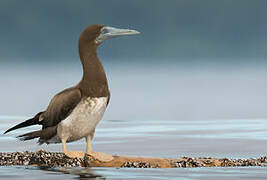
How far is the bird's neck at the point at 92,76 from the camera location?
19562 millimetres

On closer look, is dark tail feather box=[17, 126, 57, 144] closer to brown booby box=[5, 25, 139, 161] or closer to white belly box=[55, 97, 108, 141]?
brown booby box=[5, 25, 139, 161]

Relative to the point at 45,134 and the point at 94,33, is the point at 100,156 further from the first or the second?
the point at 94,33

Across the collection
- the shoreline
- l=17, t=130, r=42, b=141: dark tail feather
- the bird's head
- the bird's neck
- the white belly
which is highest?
the bird's head

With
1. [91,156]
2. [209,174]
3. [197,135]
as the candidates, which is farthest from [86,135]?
[197,135]

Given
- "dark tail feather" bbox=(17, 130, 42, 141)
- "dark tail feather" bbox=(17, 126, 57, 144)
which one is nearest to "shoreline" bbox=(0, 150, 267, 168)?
"dark tail feather" bbox=(17, 126, 57, 144)

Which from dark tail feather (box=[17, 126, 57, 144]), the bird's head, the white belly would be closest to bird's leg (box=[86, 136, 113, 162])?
the white belly

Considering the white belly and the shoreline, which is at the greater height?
the white belly

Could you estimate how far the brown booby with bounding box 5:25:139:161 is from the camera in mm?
19562

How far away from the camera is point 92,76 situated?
19.7 m

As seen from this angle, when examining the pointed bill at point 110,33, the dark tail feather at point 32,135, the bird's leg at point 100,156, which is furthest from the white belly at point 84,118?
the pointed bill at point 110,33

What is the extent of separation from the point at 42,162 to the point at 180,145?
16.3 ft

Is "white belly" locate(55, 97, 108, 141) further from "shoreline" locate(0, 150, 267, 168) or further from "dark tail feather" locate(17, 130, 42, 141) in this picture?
"dark tail feather" locate(17, 130, 42, 141)

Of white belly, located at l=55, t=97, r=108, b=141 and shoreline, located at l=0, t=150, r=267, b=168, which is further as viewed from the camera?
white belly, located at l=55, t=97, r=108, b=141

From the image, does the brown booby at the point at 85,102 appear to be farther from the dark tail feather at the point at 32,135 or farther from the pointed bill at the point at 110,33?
the dark tail feather at the point at 32,135
